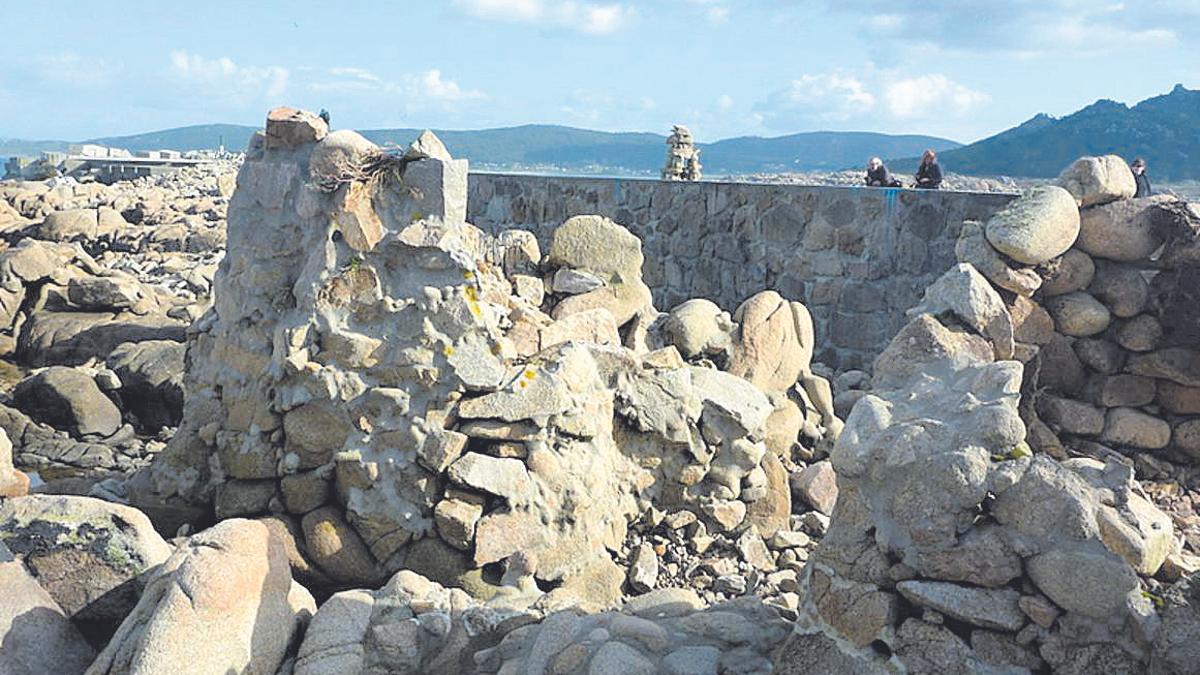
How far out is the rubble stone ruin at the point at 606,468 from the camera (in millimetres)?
3514

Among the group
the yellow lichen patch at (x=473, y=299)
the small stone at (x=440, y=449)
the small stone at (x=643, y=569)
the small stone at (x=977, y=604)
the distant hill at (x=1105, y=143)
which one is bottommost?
the small stone at (x=643, y=569)

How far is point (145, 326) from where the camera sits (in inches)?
539

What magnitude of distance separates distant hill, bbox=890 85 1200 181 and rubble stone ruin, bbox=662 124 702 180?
12.5 m

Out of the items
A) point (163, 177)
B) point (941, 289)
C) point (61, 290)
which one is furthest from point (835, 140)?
point (941, 289)

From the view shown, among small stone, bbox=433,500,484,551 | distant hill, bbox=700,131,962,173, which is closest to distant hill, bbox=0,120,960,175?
distant hill, bbox=700,131,962,173

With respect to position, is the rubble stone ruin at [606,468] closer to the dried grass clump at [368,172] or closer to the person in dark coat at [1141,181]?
the dried grass clump at [368,172]

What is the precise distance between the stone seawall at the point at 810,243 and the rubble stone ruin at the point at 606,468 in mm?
822

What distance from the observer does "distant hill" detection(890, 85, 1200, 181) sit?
91.4 feet

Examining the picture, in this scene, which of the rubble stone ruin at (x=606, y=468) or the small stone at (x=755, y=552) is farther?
the small stone at (x=755, y=552)

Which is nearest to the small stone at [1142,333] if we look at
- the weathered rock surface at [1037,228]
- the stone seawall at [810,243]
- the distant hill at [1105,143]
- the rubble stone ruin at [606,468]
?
the rubble stone ruin at [606,468]

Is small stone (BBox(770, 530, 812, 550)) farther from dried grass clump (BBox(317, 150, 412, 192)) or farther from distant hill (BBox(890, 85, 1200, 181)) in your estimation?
distant hill (BBox(890, 85, 1200, 181))

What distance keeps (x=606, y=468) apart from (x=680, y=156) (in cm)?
1221

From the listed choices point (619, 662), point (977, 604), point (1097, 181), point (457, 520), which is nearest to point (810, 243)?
point (1097, 181)

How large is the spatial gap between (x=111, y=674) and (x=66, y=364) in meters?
10.8
